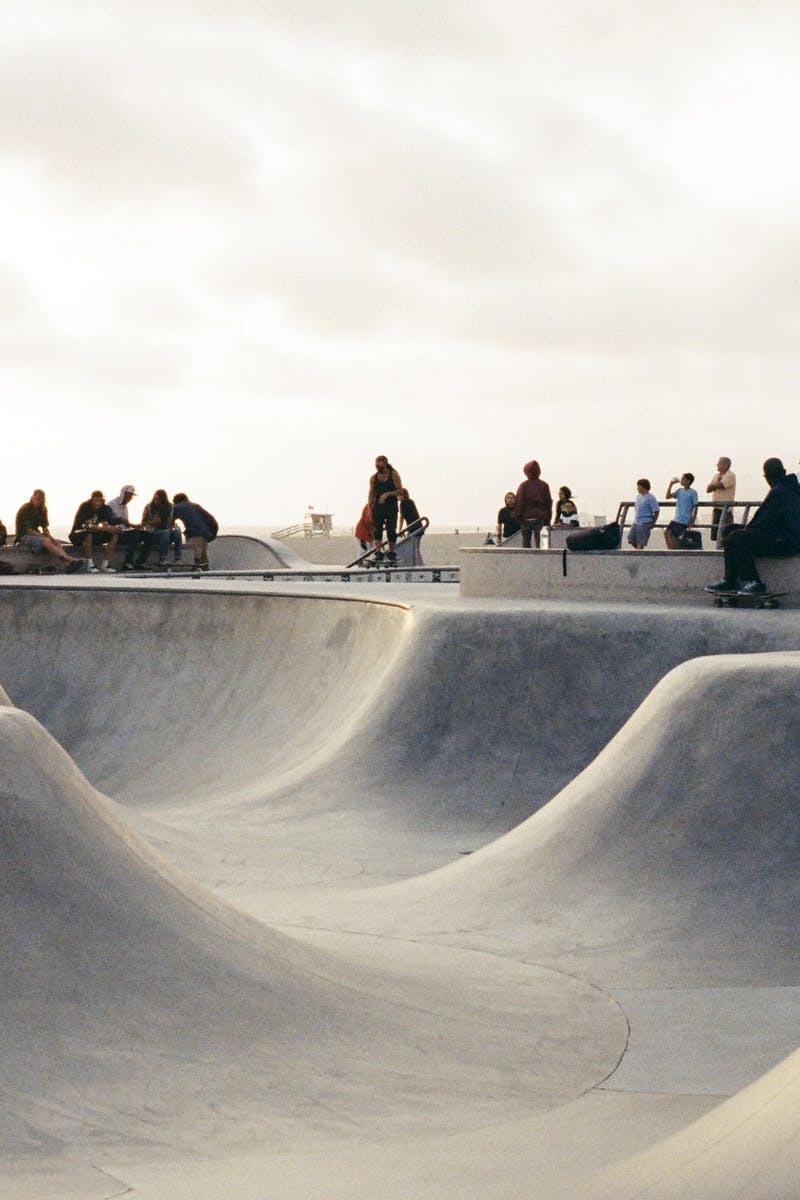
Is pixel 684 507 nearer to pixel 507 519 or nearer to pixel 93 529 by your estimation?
pixel 507 519

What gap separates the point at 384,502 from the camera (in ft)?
69.3

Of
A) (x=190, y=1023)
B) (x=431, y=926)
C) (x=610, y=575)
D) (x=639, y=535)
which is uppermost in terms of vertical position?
(x=639, y=535)

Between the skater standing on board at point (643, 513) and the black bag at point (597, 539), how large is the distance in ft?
14.2

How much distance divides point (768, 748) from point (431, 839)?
3.34 m

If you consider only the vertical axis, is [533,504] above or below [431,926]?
above

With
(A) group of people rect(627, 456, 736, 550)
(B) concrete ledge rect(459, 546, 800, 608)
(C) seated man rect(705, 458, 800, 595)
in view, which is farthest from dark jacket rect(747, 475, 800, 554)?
(A) group of people rect(627, 456, 736, 550)

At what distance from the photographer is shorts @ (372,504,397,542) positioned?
2128cm

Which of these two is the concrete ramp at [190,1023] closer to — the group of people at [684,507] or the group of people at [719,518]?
the group of people at [719,518]

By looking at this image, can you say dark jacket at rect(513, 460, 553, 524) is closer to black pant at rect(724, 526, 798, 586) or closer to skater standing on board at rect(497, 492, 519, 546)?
skater standing on board at rect(497, 492, 519, 546)

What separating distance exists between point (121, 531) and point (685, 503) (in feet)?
31.4

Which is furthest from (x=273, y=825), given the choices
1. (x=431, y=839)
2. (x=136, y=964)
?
(x=136, y=964)

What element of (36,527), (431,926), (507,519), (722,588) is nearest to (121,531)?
(36,527)

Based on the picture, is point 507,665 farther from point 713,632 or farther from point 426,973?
point 426,973

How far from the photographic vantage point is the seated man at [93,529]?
22609 mm
